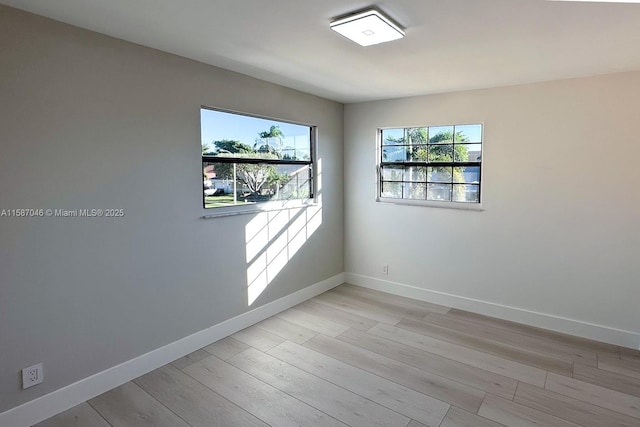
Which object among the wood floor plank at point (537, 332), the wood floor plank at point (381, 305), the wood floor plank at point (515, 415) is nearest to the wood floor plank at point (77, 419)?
the wood floor plank at point (515, 415)

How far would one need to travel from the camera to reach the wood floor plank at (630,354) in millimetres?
2965

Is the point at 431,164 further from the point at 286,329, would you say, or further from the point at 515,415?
the point at 515,415

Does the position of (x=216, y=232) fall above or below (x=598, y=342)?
above

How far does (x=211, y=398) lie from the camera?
2441mm

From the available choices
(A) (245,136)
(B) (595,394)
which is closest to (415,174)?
(A) (245,136)

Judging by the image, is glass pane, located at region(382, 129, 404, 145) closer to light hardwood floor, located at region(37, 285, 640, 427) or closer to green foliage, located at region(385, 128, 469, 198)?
green foliage, located at region(385, 128, 469, 198)

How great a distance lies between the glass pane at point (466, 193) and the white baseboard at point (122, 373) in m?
2.22

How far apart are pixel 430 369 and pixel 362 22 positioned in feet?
8.10

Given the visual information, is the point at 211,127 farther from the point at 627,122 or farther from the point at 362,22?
the point at 627,122

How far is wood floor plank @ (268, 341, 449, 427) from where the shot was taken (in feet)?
7.59

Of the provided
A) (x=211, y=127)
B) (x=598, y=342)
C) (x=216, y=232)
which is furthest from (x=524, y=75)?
(x=216, y=232)

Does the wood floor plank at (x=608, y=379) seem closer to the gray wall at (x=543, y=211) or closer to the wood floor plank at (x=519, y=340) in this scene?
the wood floor plank at (x=519, y=340)

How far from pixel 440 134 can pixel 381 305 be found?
2030 mm

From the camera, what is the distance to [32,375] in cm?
217
